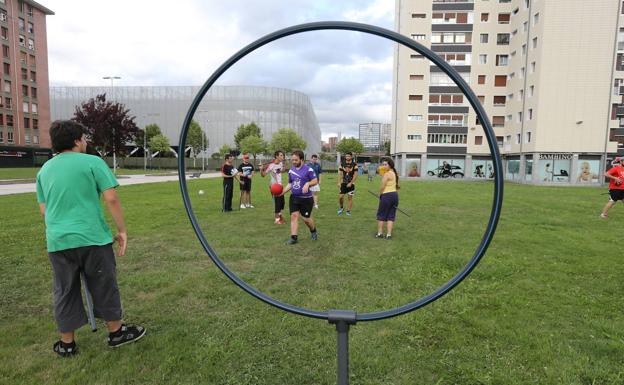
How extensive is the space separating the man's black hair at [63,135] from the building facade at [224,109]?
79802mm

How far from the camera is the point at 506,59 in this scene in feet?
148

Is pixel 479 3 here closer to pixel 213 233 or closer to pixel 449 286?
pixel 213 233

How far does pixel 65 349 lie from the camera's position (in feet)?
10.8

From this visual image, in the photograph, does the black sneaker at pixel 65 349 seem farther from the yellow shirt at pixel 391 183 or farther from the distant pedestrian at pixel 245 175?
the distant pedestrian at pixel 245 175

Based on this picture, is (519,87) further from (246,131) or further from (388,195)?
(246,131)

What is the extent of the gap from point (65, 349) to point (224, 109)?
8496 centimetres

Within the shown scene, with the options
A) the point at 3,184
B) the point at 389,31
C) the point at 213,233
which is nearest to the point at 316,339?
the point at 389,31

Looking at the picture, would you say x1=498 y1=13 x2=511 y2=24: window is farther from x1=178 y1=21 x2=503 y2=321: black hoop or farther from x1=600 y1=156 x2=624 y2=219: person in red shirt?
x1=178 y1=21 x2=503 y2=321: black hoop

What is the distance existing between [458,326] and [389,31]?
3249 millimetres

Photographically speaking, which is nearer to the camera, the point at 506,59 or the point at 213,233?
the point at 213,233

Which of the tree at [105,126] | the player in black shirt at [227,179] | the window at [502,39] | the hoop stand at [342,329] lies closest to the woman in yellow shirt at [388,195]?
the player in black shirt at [227,179]

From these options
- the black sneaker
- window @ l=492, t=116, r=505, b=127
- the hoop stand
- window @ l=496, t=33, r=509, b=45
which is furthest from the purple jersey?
window @ l=496, t=33, r=509, b=45

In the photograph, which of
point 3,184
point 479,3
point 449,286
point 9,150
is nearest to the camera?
point 449,286

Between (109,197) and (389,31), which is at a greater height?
(389,31)
